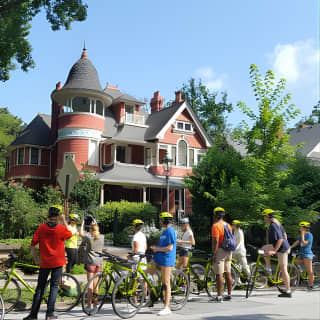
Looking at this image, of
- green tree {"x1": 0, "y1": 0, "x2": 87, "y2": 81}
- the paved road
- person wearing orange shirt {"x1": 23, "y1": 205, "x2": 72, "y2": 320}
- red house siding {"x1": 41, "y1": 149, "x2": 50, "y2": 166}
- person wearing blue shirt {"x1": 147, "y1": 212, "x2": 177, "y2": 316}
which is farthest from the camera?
red house siding {"x1": 41, "y1": 149, "x2": 50, "y2": 166}

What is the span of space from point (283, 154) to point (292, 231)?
11.0ft

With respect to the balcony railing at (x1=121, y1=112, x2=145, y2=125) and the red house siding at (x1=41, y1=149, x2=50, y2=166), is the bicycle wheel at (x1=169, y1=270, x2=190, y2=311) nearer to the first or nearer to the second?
the balcony railing at (x1=121, y1=112, x2=145, y2=125)

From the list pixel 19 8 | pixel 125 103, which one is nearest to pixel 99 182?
pixel 125 103

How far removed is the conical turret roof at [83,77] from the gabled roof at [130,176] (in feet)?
19.5

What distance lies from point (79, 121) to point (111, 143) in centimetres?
288

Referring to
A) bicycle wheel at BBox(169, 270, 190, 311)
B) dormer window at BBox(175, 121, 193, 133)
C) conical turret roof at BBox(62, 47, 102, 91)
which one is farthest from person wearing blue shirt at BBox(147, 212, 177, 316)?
dormer window at BBox(175, 121, 193, 133)

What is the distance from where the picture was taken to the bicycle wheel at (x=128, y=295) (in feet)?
22.8

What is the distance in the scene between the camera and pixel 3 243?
1216cm

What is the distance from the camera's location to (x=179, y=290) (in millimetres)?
8078

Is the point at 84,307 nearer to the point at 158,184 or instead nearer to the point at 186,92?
the point at 158,184

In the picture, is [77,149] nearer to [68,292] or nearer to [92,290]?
[68,292]

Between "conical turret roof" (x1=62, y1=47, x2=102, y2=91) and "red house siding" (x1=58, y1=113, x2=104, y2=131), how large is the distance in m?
2.03

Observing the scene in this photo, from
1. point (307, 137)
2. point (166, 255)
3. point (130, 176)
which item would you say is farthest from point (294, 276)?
point (307, 137)

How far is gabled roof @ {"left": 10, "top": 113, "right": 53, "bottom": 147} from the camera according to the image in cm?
3172
